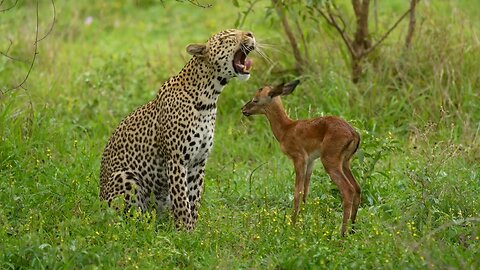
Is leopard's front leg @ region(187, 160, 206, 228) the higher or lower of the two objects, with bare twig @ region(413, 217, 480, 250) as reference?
lower

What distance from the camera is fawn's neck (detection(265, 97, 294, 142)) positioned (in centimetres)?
737

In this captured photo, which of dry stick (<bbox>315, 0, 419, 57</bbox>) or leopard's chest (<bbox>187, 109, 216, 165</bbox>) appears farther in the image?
dry stick (<bbox>315, 0, 419, 57</bbox>)

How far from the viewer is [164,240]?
6738 millimetres

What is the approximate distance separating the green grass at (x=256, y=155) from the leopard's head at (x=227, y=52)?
944 millimetres

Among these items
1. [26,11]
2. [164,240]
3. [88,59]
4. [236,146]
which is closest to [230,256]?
[164,240]

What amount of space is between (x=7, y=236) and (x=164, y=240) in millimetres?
982

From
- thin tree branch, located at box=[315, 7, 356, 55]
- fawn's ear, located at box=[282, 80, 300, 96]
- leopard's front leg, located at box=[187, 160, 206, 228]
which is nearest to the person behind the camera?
fawn's ear, located at box=[282, 80, 300, 96]

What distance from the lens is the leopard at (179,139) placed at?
24.3ft

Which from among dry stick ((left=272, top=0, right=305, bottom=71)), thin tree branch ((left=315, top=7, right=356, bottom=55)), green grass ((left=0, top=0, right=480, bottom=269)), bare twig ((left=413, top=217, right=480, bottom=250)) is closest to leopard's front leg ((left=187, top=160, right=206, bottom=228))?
green grass ((left=0, top=0, right=480, bottom=269))

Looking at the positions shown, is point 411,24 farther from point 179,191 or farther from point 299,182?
point 179,191

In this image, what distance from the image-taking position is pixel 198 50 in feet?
24.5

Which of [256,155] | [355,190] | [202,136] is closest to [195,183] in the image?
[202,136]

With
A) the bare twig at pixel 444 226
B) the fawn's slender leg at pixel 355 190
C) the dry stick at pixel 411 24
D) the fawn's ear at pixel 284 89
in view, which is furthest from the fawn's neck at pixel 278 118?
the dry stick at pixel 411 24

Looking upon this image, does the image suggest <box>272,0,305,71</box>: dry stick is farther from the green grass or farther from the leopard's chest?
the leopard's chest
